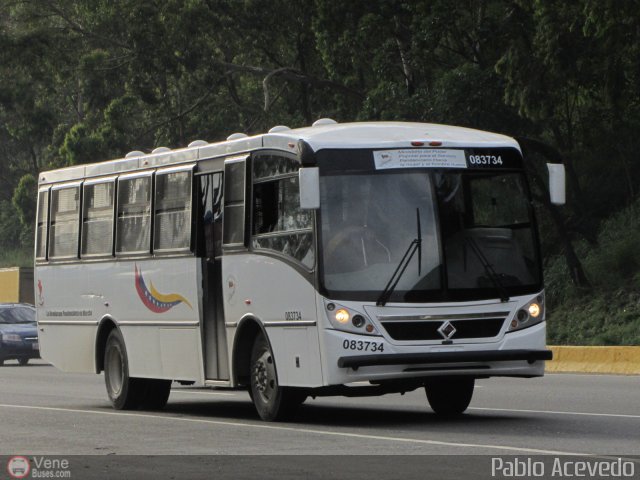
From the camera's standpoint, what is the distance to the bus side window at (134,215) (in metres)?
17.4

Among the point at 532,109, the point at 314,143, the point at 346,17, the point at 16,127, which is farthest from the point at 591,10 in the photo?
the point at 16,127

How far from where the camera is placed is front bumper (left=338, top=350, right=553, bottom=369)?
1350 centimetres

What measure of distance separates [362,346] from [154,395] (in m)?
5.22

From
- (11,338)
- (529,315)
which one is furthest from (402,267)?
(11,338)

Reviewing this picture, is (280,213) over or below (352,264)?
over

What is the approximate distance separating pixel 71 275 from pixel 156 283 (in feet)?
8.35

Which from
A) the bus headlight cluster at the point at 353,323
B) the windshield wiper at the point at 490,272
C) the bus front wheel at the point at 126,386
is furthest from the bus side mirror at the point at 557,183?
the bus front wheel at the point at 126,386

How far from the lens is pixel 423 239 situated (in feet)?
45.6

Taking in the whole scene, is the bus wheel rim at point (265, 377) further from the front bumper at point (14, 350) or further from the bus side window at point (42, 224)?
the front bumper at point (14, 350)

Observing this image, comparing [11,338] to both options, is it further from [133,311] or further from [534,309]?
[534,309]

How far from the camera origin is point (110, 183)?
18.4 meters

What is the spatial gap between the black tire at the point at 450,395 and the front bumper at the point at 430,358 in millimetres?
1282

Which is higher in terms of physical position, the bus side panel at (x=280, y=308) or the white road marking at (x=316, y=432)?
the bus side panel at (x=280, y=308)

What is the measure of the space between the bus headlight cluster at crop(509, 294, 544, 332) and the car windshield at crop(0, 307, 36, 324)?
23487mm
